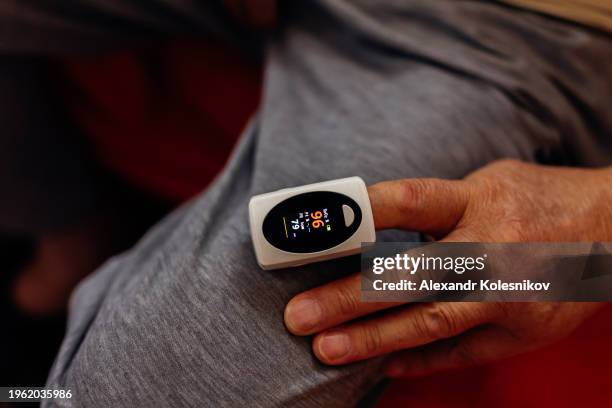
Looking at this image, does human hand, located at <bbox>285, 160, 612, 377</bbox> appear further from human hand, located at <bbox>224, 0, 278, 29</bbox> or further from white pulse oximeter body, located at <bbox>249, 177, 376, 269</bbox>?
human hand, located at <bbox>224, 0, 278, 29</bbox>

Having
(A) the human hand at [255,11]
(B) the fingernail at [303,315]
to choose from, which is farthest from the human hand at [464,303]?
(A) the human hand at [255,11]

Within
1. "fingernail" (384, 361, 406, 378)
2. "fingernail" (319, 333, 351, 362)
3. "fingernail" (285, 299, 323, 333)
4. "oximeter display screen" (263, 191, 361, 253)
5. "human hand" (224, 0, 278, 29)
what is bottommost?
"fingernail" (384, 361, 406, 378)

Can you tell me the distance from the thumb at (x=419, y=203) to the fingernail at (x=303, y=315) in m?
0.10

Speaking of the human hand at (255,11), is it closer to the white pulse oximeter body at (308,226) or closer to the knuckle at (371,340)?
the white pulse oximeter body at (308,226)

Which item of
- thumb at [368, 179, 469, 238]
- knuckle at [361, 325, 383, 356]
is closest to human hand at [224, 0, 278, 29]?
thumb at [368, 179, 469, 238]

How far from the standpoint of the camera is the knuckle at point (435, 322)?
540mm

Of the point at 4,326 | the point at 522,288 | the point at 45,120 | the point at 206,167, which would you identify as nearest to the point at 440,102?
the point at 522,288

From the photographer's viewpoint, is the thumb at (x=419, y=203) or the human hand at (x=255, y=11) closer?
the thumb at (x=419, y=203)

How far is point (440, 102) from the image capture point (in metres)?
0.66

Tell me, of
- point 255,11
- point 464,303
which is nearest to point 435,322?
point 464,303

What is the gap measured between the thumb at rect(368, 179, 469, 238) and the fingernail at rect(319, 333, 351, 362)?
12 centimetres

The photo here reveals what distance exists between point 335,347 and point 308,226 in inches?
5.0

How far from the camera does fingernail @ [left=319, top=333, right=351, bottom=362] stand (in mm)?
536

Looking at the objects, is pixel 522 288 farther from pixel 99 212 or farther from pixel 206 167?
pixel 99 212
